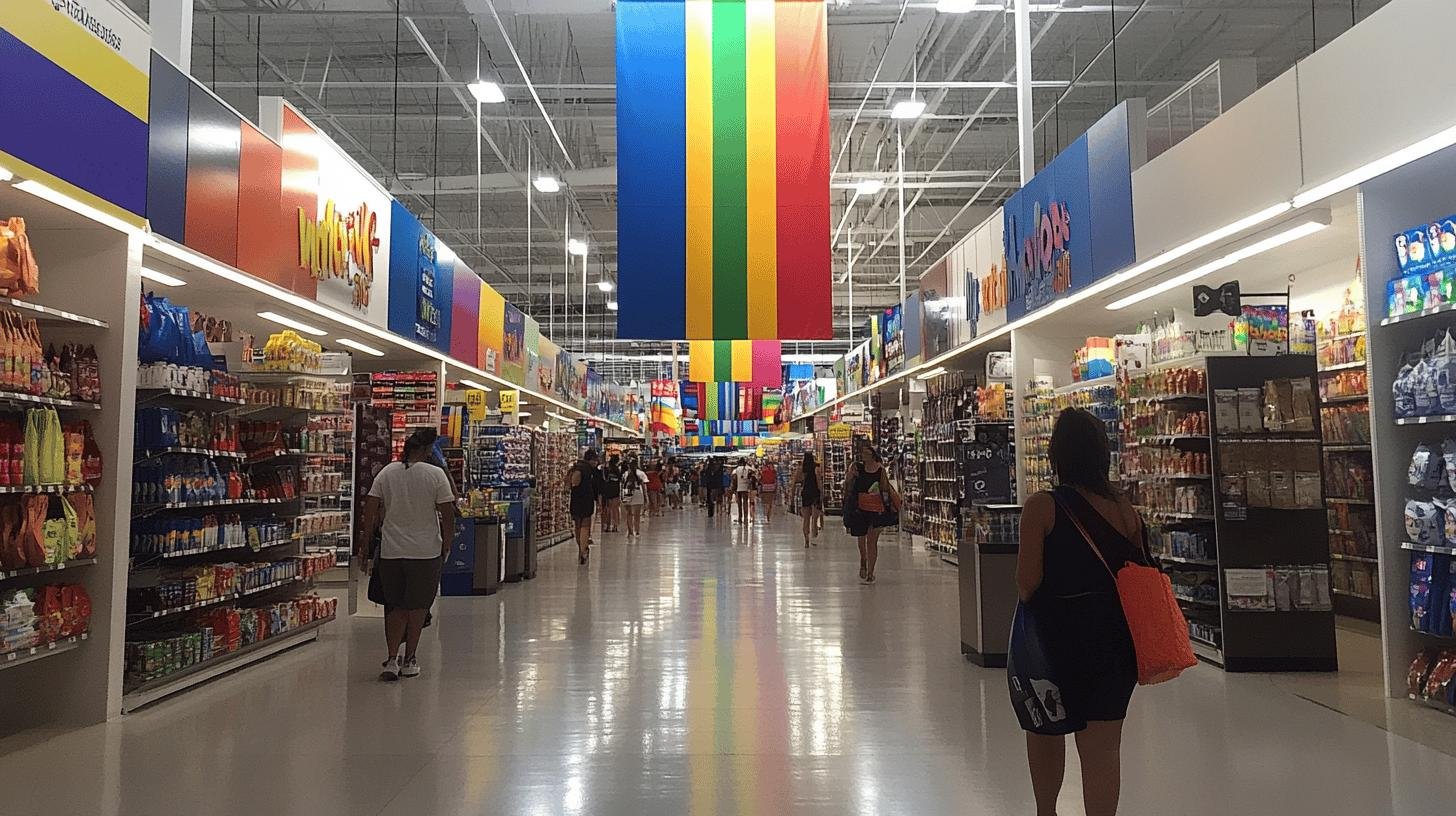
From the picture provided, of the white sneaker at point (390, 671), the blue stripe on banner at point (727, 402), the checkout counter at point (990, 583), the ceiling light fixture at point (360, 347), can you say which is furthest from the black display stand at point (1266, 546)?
the blue stripe on banner at point (727, 402)

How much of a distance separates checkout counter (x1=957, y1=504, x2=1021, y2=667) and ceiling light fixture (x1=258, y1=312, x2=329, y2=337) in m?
6.22

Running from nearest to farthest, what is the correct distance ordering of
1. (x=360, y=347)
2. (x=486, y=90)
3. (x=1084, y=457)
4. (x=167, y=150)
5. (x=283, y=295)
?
(x=1084, y=457), (x=167, y=150), (x=283, y=295), (x=360, y=347), (x=486, y=90)

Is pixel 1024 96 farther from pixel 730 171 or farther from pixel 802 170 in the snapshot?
pixel 730 171

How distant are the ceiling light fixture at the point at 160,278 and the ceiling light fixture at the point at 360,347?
10.9 ft

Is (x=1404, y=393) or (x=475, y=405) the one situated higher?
(x=475, y=405)

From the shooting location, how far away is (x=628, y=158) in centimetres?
870

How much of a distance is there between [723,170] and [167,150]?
4.38 meters

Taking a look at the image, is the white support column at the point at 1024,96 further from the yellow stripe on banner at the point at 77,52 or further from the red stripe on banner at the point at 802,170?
the yellow stripe on banner at the point at 77,52

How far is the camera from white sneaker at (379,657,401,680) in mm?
6359

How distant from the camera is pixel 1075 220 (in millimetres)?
9078

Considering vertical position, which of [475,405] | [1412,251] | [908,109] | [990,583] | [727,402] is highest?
[908,109]

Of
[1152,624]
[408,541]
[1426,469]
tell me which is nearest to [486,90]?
[408,541]

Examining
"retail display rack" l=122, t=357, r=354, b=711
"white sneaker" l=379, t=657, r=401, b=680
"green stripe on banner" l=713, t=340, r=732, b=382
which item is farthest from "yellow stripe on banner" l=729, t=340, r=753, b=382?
Answer: "white sneaker" l=379, t=657, r=401, b=680

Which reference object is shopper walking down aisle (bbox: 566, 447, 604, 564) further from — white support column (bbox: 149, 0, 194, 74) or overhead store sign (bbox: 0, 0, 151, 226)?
overhead store sign (bbox: 0, 0, 151, 226)
